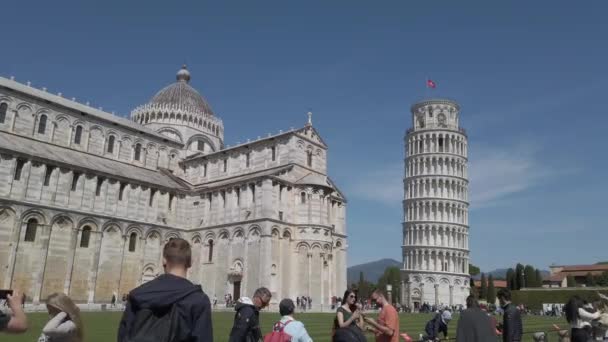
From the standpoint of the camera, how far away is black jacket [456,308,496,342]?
7.69m

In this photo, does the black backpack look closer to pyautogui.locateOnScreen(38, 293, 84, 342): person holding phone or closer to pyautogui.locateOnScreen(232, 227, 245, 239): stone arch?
pyautogui.locateOnScreen(38, 293, 84, 342): person holding phone

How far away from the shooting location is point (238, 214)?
1795 inches

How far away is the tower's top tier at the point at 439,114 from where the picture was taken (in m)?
82.0

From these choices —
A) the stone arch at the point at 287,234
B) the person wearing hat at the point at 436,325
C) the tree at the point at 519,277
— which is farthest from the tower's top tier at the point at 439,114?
the person wearing hat at the point at 436,325

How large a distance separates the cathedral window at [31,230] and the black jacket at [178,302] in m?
38.5

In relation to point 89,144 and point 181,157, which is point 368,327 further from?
point 181,157

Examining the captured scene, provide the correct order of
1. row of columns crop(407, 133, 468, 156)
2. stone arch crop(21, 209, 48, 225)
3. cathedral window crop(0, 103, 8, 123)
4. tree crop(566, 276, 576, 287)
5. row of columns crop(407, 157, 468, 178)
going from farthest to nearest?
1. tree crop(566, 276, 576, 287)
2. row of columns crop(407, 133, 468, 156)
3. row of columns crop(407, 157, 468, 178)
4. cathedral window crop(0, 103, 8, 123)
5. stone arch crop(21, 209, 48, 225)

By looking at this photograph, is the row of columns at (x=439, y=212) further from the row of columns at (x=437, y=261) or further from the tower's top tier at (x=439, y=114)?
the tower's top tier at (x=439, y=114)

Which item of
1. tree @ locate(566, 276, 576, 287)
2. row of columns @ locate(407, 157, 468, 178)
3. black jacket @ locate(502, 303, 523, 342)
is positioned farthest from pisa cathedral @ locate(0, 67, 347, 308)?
tree @ locate(566, 276, 576, 287)

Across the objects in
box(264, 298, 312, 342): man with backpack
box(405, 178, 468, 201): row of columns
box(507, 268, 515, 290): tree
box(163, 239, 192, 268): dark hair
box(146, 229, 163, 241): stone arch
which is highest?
box(405, 178, 468, 201): row of columns

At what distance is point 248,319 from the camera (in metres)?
7.38

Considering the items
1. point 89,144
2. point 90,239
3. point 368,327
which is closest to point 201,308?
point 368,327

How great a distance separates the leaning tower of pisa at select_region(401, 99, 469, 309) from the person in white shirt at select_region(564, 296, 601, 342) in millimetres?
66131

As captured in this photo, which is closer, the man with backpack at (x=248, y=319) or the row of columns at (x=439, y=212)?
the man with backpack at (x=248, y=319)
